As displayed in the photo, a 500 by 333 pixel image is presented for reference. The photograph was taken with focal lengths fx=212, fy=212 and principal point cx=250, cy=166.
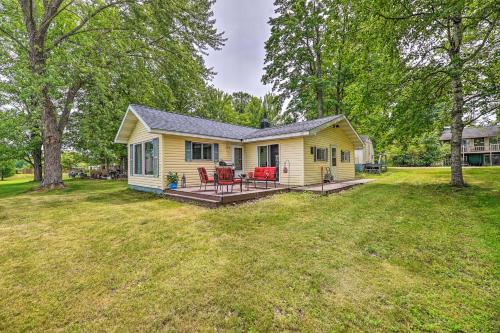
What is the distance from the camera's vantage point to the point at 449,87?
965 cm

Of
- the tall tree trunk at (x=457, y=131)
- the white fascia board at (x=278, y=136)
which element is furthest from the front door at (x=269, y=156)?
the tall tree trunk at (x=457, y=131)

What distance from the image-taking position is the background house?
29.5 m

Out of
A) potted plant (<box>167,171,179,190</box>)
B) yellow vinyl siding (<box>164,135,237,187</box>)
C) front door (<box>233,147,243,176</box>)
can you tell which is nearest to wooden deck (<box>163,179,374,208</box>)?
potted plant (<box>167,171,179,190</box>)

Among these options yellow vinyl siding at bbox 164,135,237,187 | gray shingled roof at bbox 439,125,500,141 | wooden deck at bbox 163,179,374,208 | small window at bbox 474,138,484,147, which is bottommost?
wooden deck at bbox 163,179,374,208

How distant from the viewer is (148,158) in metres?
10.8

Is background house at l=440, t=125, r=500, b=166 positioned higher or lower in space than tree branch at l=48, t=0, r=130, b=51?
lower

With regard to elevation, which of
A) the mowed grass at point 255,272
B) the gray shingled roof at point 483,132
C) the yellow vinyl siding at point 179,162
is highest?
the gray shingled roof at point 483,132

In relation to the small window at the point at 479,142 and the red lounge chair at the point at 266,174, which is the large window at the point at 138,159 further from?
the small window at the point at 479,142

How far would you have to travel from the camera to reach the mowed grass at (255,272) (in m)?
2.24

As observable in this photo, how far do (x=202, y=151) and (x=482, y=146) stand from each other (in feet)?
134

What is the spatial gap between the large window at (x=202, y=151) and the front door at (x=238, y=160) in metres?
1.69

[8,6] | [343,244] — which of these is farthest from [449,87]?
[8,6]

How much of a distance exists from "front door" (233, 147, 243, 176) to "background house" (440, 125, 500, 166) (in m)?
36.3

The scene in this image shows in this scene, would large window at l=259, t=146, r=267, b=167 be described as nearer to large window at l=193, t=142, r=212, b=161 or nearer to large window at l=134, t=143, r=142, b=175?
large window at l=193, t=142, r=212, b=161
